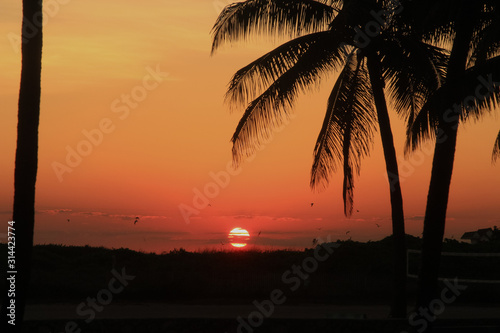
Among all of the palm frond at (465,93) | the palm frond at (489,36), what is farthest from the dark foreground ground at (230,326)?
the palm frond at (489,36)

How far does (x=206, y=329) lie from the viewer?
14.5 m

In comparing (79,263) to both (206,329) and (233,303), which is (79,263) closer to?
(233,303)

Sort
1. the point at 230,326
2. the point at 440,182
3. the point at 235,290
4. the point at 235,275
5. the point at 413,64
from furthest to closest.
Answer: the point at 235,275, the point at 235,290, the point at 413,64, the point at 230,326, the point at 440,182

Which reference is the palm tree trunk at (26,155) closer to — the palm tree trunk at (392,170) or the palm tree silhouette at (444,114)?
the palm tree silhouette at (444,114)

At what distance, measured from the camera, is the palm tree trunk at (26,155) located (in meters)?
12.1

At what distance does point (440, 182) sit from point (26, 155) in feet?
25.0

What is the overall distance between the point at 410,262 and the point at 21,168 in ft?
68.9

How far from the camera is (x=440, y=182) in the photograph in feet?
44.2

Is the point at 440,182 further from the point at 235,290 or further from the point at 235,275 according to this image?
the point at 235,275

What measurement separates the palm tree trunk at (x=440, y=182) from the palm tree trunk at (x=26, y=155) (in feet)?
24.2

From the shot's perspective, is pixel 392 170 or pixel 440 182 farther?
pixel 392 170

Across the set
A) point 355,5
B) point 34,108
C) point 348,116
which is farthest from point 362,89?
point 34,108

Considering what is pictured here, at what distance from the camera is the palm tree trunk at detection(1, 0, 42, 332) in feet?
39.7

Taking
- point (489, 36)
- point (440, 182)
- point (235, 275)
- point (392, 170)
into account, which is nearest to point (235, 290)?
point (235, 275)
